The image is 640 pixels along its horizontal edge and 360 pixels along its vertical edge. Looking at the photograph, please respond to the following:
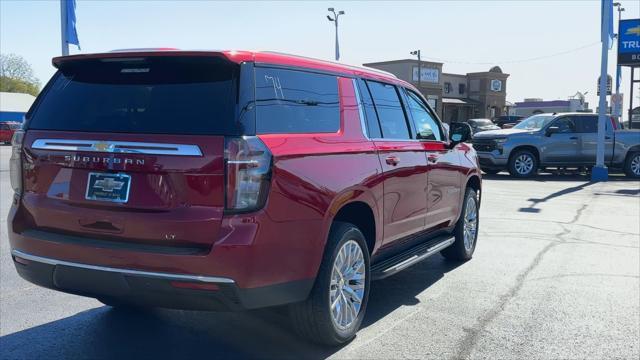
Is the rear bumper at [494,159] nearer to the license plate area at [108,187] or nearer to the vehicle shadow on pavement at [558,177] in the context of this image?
the vehicle shadow on pavement at [558,177]

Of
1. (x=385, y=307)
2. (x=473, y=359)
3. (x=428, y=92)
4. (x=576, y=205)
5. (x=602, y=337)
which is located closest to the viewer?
(x=473, y=359)

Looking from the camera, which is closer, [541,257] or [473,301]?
[473,301]

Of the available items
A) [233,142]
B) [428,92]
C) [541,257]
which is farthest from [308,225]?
[428,92]

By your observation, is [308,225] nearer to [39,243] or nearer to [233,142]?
[233,142]

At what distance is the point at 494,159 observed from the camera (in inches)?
670

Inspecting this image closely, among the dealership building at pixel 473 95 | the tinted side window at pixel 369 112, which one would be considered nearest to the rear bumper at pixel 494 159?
the tinted side window at pixel 369 112

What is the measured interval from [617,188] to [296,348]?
13077 mm

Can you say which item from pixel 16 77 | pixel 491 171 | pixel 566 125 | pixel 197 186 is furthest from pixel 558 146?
pixel 16 77

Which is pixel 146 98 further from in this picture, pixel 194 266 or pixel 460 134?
pixel 460 134

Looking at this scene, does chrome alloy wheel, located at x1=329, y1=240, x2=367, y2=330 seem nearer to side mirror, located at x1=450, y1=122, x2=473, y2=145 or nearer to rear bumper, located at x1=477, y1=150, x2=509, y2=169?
side mirror, located at x1=450, y1=122, x2=473, y2=145

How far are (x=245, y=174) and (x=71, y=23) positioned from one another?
19.0 meters

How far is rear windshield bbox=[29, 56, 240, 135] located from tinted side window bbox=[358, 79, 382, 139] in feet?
4.89

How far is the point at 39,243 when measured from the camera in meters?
3.56

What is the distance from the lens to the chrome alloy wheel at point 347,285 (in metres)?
4.02
